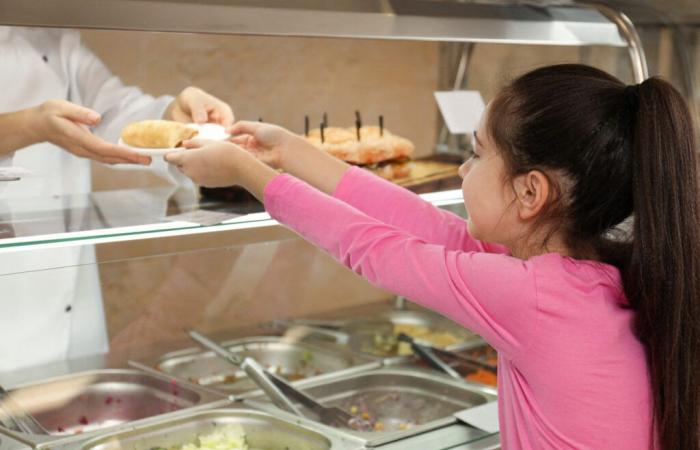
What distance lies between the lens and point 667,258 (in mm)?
1077

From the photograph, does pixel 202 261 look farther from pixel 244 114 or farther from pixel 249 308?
pixel 244 114

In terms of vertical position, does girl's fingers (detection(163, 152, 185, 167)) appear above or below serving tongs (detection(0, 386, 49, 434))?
above

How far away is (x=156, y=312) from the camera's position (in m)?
1.83

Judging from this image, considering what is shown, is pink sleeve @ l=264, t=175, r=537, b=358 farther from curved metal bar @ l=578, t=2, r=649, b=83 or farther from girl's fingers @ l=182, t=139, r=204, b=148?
curved metal bar @ l=578, t=2, r=649, b=83

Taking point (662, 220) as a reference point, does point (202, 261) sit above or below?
below

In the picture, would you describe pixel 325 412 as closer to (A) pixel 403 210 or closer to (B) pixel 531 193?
(A) pixel 403 210

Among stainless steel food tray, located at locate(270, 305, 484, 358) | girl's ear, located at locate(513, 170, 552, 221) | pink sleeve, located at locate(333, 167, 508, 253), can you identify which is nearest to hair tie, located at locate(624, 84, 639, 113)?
girl's ear, located at locate(513, 170, 552, 221)

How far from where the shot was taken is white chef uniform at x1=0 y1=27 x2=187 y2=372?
1.51 m

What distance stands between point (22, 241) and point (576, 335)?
2.22 feet

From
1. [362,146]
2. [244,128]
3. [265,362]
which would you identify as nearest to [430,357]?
[265,362]

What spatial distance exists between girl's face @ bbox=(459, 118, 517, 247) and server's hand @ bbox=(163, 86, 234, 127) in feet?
1.43

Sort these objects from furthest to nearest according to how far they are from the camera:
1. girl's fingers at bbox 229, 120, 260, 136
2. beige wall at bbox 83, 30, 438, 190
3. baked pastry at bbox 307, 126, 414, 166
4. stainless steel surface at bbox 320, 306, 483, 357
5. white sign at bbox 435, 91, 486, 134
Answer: beige wall at bbox 83, 30, 438, 190 → stainless steel surface at bbox 320, 306, 483, 357 → white sign at bbox 435, 91, 486, 134 → baked pastry at bbox 307, 126, 414, 166 → girl's fingers at bbox 229, 120, 260, 136

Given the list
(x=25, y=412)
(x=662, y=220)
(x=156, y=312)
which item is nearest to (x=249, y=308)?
(x=156, y=312)

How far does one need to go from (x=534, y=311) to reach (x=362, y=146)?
0.62 meters
